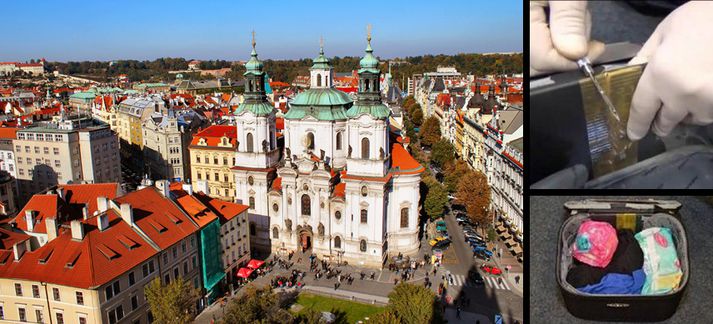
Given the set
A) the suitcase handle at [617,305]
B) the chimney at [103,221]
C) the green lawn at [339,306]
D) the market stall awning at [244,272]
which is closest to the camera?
the suitcase handle at [617,305]

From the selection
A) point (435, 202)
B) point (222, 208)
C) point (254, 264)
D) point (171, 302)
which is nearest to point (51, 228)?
point (171, 302)

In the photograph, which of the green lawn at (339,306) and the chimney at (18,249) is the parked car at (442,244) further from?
the chimney at (18,249)

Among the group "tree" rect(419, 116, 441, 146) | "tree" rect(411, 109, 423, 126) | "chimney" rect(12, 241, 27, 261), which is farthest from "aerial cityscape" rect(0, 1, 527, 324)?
"tree" rect(411, 109, 423, 126)

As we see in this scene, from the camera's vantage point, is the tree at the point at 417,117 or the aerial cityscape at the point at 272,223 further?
the tree at the point at 417,117

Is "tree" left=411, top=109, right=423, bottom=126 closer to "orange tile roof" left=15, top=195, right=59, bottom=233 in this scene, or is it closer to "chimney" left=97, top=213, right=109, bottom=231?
"orange tile roof" left=15, top=195, right=59, bottom=233

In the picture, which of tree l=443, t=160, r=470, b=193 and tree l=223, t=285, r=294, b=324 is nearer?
tree l=223, t=285, r=294, b=324

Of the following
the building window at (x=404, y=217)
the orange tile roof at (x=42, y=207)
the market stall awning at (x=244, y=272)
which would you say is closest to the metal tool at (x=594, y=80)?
the market stall awning at (x=244, y=272)

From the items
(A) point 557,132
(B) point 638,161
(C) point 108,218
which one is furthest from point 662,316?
(C) point 108,218
